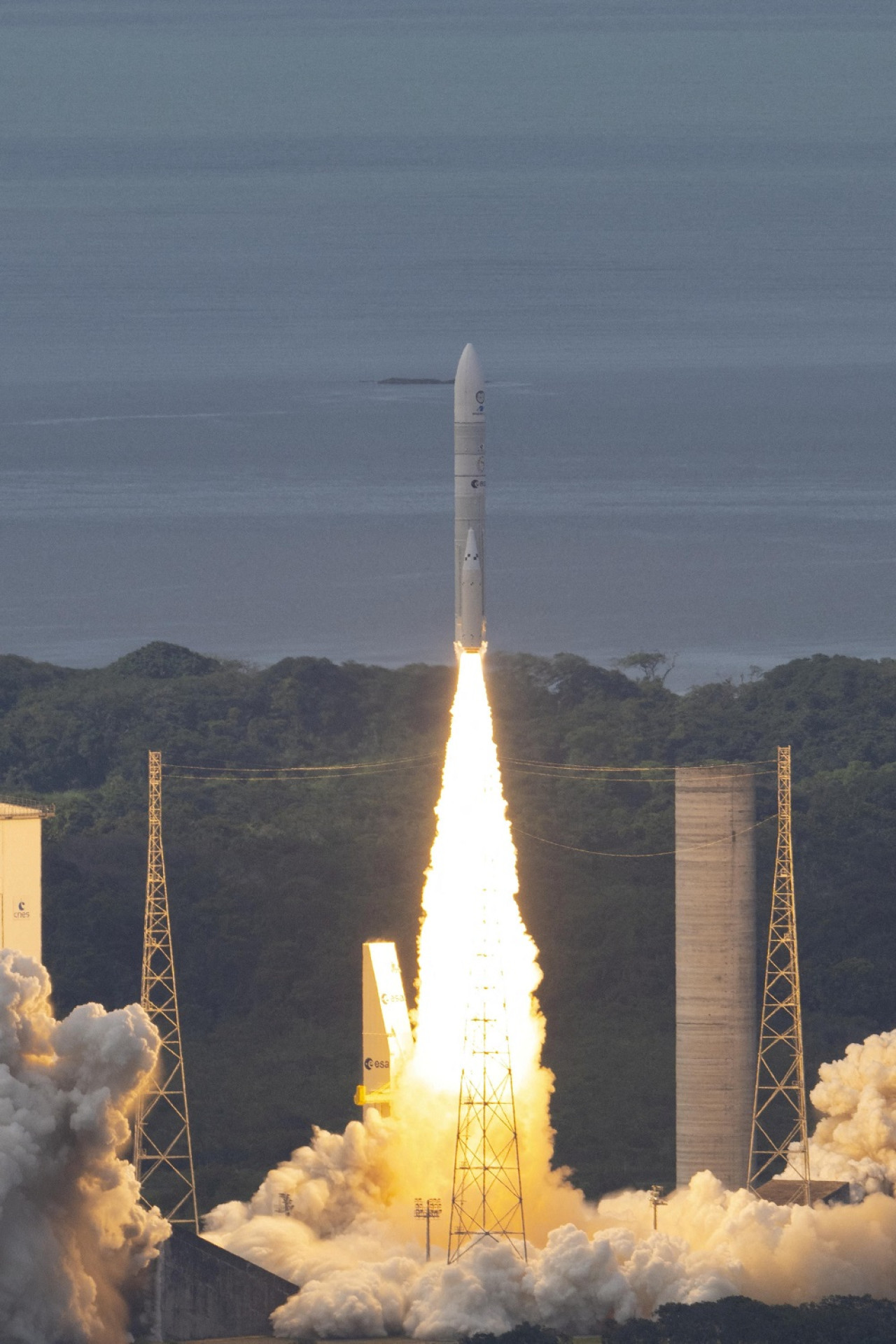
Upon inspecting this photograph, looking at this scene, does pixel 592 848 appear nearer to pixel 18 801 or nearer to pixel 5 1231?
pixel 18 801

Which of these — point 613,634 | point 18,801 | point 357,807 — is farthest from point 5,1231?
point 613,634

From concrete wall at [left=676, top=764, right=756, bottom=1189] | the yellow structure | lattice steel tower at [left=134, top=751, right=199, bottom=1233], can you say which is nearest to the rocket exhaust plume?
concrete wall at [left=676, top=764, right=756, bottom=1189]

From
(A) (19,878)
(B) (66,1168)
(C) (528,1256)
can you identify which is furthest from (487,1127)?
(A) (19,878)

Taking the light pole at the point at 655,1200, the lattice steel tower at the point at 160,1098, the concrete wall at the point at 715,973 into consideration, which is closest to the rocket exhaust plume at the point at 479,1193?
the light pole at the point at 655,1200

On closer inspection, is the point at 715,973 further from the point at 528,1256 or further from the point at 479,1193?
the point at 528,1256

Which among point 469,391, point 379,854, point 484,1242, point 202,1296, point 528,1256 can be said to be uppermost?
point 469,391
